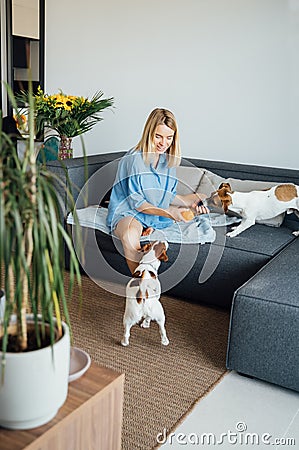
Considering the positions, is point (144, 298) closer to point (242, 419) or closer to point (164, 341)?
point (164, 341)

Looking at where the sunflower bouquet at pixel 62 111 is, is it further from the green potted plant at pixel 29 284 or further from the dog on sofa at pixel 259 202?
the green potted plant at pixel 29 284

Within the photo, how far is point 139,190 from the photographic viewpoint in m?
3.01

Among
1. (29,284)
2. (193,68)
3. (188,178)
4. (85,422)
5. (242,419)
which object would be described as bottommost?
(242,419)

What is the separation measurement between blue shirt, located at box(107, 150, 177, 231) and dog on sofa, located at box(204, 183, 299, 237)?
35 cm

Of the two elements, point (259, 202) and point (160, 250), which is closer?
point (160, 250)

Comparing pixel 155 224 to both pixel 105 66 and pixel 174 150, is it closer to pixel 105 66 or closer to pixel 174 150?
pixel 174 150

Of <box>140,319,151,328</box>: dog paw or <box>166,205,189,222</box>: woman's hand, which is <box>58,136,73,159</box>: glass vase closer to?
<box>166,205,189,222</box>: woman's hand

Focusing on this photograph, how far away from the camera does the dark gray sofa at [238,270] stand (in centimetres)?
219

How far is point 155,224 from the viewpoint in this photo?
10.0 feet

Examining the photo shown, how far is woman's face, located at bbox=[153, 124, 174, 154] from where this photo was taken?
9.68ft

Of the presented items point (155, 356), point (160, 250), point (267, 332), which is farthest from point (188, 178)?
point (267, 332)

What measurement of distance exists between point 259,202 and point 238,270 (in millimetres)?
489

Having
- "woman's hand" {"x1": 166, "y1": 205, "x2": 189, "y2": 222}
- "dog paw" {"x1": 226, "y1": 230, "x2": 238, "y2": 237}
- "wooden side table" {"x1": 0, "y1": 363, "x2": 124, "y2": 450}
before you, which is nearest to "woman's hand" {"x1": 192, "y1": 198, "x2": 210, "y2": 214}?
"woman's hand" {"x1": 166, "y1": 205, "x2": 189, "y2": 222}

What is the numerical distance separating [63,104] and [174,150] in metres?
0.93
